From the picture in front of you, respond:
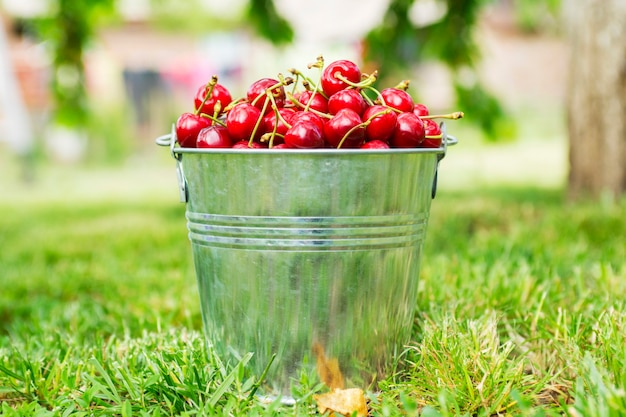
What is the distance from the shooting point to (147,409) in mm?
1637

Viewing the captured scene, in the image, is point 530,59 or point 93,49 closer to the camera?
point 93,49

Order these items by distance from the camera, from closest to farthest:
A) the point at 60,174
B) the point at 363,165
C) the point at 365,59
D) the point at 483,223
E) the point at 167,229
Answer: the point at 363,165 → the point at 483,223 → the point at 167,229 → the point at 365,59 → the point at 60,174

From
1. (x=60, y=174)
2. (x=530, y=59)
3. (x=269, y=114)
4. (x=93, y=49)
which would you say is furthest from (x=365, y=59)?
(x=530, y=59)

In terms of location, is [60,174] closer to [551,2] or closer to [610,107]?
[551,2]

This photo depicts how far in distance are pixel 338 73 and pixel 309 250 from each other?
0.46 meters

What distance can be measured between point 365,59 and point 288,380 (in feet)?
13.1

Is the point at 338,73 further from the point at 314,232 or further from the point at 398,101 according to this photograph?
the point at 314,232

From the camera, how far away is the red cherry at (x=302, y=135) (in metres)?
1.61

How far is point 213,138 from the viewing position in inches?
67.2

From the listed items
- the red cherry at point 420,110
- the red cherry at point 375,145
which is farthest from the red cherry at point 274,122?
the red cherry at point 420,110

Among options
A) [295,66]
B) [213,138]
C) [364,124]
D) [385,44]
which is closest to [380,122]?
[364,124]

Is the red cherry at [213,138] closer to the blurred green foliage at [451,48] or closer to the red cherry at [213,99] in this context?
the red cherry at [213,99]

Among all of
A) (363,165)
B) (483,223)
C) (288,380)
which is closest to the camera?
A: (363,165)

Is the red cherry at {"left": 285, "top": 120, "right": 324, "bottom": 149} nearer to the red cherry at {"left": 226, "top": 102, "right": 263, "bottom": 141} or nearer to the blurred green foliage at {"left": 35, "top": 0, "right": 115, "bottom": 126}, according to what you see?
the red cherry at {"left": 226, "top": 102, "right": 263, "bottom": 141}
